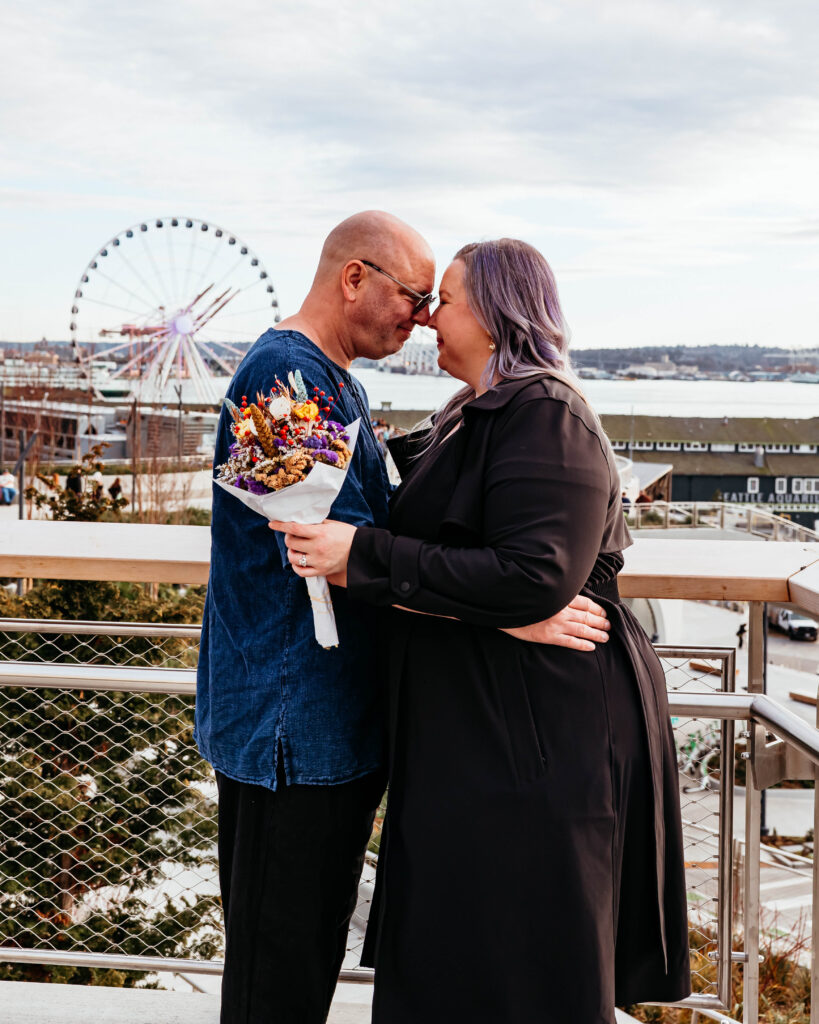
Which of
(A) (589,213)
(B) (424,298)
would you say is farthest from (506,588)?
(A) (589,213)

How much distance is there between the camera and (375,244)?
5.69 feet

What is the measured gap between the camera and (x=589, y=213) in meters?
101

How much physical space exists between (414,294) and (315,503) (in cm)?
48

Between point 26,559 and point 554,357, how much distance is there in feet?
4.05

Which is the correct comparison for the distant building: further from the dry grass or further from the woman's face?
the woman's face

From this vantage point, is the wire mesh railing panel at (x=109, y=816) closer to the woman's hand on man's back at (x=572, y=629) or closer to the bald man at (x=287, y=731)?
the bald man at (x=287, y=731)

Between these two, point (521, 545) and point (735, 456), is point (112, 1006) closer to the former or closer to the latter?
point (521, 545)

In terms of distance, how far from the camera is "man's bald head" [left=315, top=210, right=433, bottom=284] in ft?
5.69

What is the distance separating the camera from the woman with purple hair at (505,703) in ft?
4.75

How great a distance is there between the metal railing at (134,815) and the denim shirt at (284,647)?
1.30 feet

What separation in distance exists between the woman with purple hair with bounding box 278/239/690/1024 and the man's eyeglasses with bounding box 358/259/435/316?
16 centimetres

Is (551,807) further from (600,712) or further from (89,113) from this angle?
(89,113)

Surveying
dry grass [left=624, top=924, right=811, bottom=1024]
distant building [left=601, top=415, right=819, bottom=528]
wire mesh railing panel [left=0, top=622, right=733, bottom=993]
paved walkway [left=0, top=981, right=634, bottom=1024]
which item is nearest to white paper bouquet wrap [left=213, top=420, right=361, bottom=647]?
paved walkway [left=0, top=981, right=634, bottom=1024]

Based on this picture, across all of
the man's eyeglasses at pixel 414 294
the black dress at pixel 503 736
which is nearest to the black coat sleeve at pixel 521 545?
the black dress at pixel 503 736
